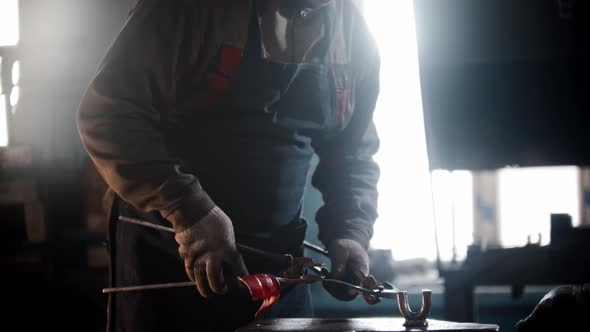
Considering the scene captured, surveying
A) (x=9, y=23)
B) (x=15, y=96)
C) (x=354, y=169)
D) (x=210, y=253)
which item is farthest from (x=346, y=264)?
(x=9, y=23)

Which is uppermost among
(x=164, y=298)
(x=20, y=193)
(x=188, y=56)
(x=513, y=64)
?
(x=188, y=56)

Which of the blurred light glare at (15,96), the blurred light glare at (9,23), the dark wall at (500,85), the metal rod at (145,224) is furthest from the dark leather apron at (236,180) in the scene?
the blurred light glare at (9,23)

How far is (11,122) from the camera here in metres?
4.04

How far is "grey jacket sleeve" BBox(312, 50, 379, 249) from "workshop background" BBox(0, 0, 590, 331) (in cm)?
26

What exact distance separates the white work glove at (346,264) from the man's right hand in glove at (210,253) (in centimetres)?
28

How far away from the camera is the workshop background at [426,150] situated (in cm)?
248

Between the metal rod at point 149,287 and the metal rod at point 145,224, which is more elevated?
the metal rod at point 145,224

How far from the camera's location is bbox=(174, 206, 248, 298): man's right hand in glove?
1.38 m

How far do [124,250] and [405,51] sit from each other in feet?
6.23

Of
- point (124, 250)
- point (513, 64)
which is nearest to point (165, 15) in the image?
point (124, 250)

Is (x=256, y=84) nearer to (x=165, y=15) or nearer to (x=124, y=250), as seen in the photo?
(x=165, y=15)

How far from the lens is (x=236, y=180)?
161 centimetres

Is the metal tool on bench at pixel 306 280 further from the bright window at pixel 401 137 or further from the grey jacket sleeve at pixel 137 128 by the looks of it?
the bright window at pixel 401 137

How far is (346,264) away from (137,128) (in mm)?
566
